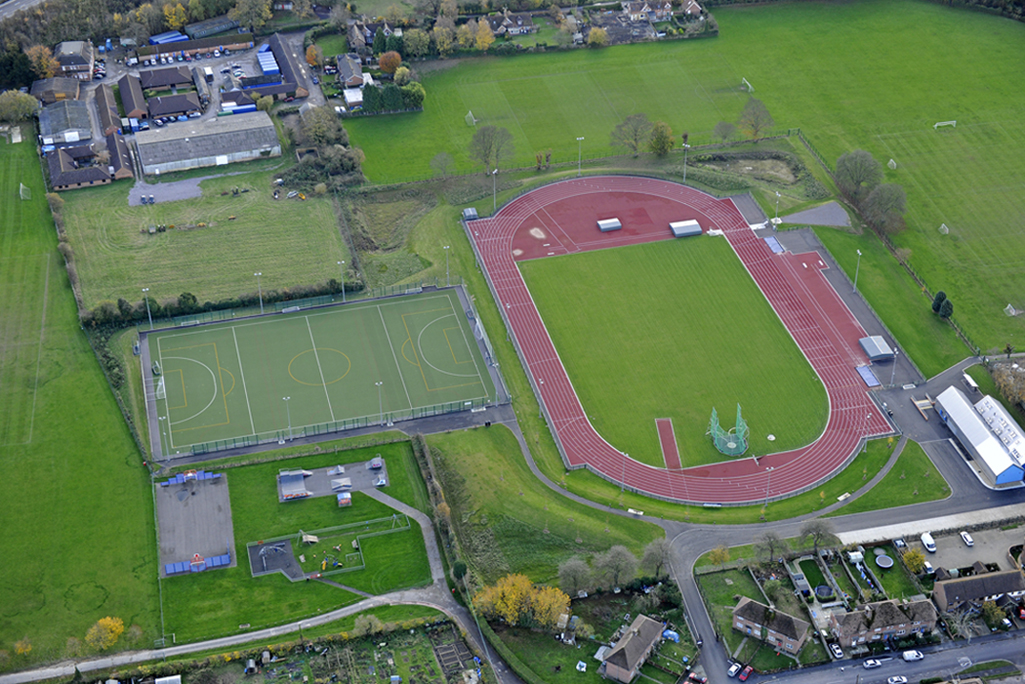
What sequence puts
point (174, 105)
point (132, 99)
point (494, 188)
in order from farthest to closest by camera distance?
point (132, 99) → point (174, 105) → point (494, 188)

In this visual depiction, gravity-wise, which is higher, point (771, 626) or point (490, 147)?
point (490, 147)

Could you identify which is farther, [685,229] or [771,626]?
[685,229]

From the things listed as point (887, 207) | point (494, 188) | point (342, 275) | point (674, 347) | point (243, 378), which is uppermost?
point (887, 207)

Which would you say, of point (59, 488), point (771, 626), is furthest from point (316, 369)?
point (771, 626)

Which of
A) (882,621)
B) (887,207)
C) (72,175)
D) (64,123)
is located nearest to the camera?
(882,621)

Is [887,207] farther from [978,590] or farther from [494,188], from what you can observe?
[978,590]

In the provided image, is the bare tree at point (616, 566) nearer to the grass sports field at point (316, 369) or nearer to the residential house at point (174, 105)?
the grass sports field at point (316, 369)

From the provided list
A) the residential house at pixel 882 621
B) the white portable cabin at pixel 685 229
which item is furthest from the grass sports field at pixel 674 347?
the residential house at pixel 882 621
